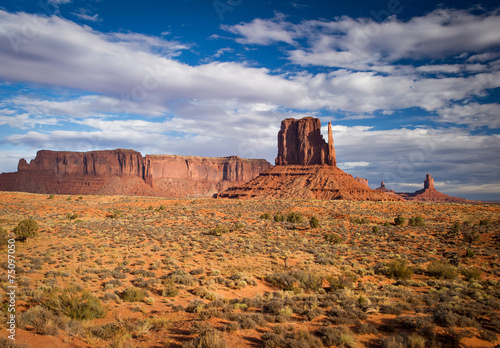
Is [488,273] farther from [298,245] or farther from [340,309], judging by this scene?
[340,309]

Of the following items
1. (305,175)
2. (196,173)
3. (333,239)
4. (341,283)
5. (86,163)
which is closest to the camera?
(341,283)

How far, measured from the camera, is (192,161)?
18712 cm

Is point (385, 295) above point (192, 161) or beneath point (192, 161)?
beneath

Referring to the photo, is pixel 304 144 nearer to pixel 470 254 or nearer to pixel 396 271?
pixel 470 254

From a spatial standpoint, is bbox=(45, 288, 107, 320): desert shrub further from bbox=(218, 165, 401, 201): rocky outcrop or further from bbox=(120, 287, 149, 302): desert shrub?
bbox=(218, 165, 401, 201): rocky outcrop

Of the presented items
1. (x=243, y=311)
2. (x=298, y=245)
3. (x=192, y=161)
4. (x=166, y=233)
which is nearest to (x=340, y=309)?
(x=243, y=311)

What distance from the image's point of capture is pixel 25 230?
18703mm

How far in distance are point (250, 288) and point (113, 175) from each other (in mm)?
155842

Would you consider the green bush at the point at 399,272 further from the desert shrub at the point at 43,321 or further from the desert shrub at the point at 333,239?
the desert shrub at the point at 43,321

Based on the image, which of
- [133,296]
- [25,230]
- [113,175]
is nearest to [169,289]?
[133,296]

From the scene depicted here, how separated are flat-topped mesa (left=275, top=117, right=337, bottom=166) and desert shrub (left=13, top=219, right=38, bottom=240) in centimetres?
9328

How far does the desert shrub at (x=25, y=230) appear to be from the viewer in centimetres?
1847

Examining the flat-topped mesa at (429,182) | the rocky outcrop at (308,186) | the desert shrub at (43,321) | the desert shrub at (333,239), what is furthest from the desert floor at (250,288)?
the flat-topped mesa at (429,182)

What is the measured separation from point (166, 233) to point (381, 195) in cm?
7284
